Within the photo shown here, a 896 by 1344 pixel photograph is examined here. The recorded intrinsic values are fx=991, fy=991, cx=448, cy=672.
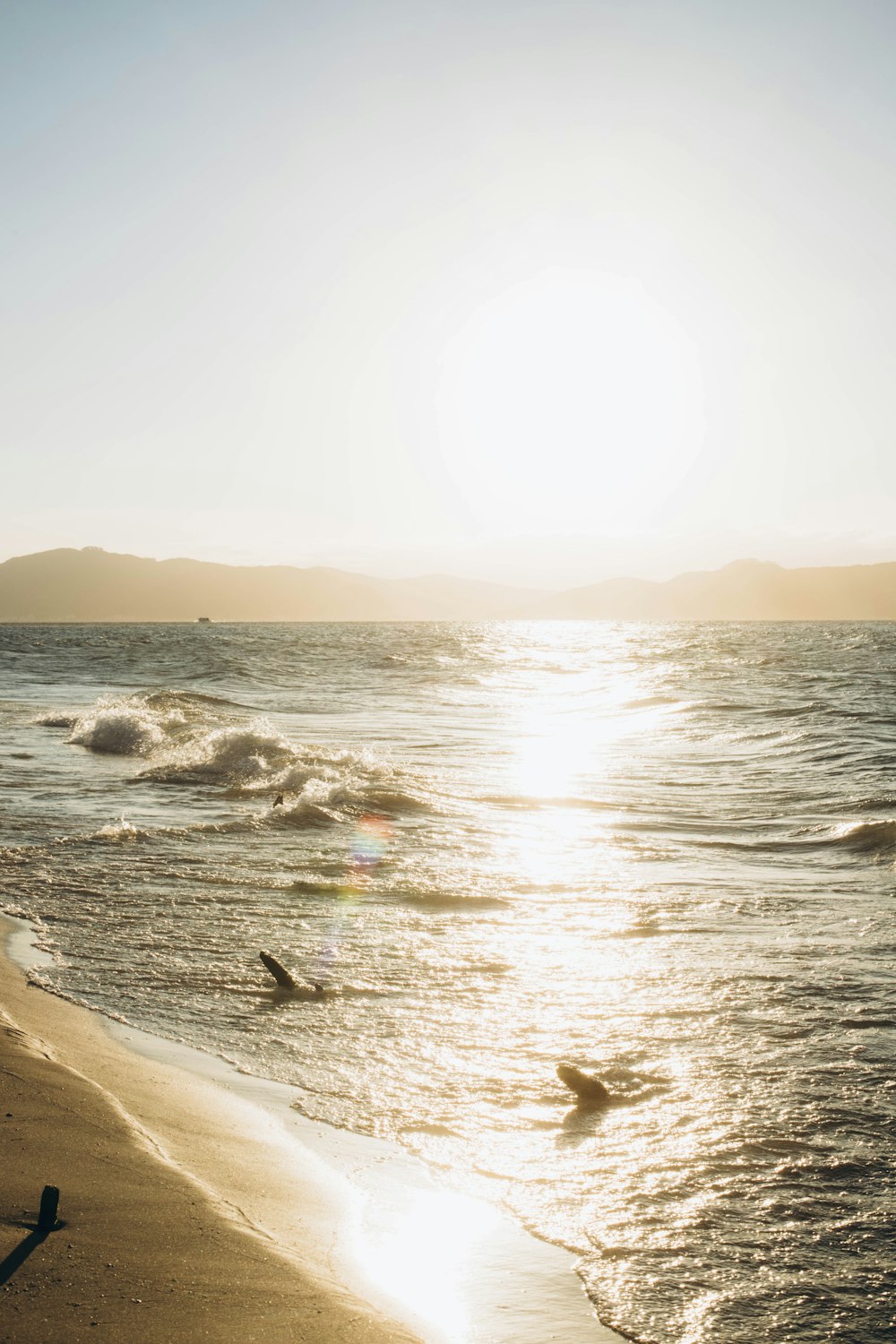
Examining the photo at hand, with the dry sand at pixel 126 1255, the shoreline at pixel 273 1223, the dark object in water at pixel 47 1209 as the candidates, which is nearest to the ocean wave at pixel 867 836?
the shoreline at pixel 273 1223

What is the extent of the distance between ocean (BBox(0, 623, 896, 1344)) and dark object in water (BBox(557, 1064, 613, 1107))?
82mm

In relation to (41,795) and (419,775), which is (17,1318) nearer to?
(41,795)

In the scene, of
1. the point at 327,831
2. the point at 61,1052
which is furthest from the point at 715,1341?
the point at 327,831

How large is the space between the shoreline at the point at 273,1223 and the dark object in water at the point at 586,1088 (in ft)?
3.04

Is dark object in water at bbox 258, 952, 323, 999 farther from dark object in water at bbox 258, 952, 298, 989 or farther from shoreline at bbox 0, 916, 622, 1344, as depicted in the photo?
shoreline at bbox 0, 916, 622, 1344

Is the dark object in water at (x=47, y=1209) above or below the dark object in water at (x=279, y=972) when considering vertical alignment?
above

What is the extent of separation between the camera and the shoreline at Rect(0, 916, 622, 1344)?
2865 mm

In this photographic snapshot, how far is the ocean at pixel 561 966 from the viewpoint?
3.79 meters

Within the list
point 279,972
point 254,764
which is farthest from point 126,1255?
point 254,764

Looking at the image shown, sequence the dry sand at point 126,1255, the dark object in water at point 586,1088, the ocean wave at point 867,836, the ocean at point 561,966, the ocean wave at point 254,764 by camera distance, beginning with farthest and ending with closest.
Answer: the ocean wave at point 254,764 < the ocean wave at point 867,836 < the dark object in water at point 586,1088 < the ocean at point 561,966 < the dry sand at point 126,1255

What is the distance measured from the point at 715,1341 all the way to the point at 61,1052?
323 cm

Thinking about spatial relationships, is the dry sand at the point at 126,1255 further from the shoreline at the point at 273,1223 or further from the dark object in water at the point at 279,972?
the dark object in water at the point at 279,972

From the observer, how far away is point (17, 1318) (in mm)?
2588

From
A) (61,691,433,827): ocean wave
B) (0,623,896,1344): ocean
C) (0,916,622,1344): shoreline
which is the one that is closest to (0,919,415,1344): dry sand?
(0,916,622,1344): shoreline
